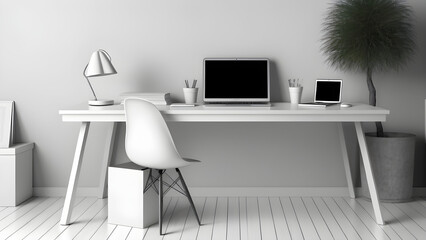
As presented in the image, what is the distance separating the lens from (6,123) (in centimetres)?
460

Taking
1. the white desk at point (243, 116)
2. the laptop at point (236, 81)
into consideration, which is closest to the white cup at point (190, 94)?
the laptop at point (236, 81)

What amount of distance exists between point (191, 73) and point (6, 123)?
4.85 ft

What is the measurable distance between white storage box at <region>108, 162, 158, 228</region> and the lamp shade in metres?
0.72

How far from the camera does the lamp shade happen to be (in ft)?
13.8

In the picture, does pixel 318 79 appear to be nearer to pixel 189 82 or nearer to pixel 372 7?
pixel 372 7

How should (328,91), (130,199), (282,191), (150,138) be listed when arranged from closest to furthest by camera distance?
1. (150,138)
2. (130,199)
3. (328,91)
4. (282,191)

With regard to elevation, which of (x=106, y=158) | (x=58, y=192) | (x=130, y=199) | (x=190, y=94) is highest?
(x=190, y=94)

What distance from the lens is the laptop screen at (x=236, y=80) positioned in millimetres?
4430

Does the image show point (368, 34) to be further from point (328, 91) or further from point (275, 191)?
point (275, 191)

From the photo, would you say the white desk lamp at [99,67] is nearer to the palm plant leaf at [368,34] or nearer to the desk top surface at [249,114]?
the desk top surface at [249,114]

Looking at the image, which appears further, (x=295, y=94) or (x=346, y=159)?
(x=346, y=159)

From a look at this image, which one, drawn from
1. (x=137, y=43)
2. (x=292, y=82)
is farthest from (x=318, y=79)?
(x=137, y=43)

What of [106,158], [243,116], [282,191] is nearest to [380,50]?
[243,116]

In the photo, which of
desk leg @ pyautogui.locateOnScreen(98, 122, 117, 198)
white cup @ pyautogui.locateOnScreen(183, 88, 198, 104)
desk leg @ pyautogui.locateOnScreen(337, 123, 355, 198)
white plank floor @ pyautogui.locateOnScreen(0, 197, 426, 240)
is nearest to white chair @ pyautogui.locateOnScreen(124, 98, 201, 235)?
white plank floor @ pyautogui.locateOnScreen(0, 197, 426, 240)
